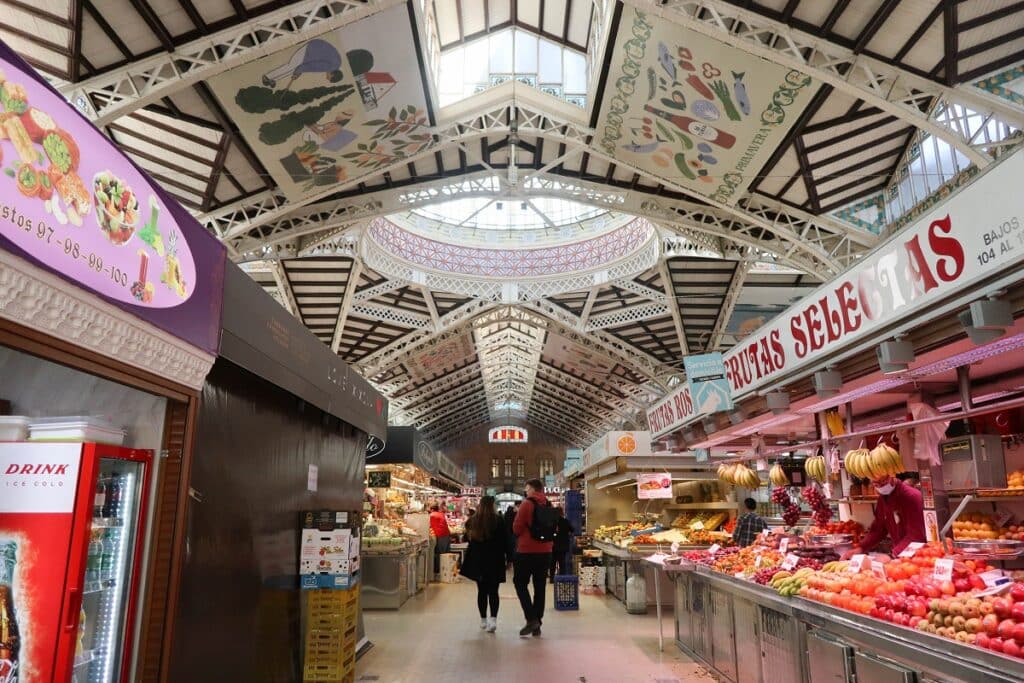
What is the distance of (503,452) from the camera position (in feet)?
140

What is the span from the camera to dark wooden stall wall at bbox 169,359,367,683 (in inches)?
126

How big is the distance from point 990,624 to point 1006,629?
0.12 m

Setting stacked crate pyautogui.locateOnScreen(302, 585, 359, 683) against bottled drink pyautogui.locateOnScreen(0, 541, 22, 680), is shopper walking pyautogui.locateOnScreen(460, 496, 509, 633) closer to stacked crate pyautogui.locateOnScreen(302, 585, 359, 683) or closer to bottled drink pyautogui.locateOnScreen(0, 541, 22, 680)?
stacked crate pyautogui.locateOnScreen(302, 585, 359, 683)

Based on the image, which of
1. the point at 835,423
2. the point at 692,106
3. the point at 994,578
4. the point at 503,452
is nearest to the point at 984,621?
the point at 994,578

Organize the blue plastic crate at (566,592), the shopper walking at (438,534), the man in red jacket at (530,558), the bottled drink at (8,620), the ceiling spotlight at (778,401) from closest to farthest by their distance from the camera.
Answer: the bottled drink at (8,620) < the ceiling spotlight at (778,401) < the man in red jacket at (530,558) < the blue plastic crate at (566,592) < the shopper walking at (438,534)

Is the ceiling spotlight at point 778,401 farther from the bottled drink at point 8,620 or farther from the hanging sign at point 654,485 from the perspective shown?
the hanging sign at point 654,485

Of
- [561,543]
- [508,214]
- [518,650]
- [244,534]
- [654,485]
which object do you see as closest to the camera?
[244,534]

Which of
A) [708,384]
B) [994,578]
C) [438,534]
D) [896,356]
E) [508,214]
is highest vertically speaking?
[508,214]

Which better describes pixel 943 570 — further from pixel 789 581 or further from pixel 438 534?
pixel 438 534

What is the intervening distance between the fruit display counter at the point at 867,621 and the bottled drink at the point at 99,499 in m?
3.23

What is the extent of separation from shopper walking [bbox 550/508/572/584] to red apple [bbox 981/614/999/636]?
615 cm

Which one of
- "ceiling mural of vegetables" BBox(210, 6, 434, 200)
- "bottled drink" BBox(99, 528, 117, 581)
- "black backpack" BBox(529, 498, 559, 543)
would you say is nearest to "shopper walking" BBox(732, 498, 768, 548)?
"black backpack" BBox(529, 498, 559, 543)

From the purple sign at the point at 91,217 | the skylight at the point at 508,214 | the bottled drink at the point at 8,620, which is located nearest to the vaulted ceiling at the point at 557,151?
the skylight at the point at 508,214

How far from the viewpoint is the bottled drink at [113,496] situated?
259 cm
